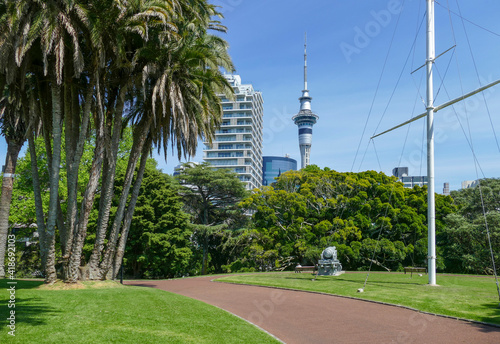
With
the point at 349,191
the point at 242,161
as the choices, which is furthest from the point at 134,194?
the point at 242,161

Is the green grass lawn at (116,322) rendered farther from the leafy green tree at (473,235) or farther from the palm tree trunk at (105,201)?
the leafy green tree at (473,235)

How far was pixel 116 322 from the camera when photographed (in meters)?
8.95

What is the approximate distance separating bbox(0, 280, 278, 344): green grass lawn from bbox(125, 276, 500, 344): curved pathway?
116 cm

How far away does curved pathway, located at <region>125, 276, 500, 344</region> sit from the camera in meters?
8.91

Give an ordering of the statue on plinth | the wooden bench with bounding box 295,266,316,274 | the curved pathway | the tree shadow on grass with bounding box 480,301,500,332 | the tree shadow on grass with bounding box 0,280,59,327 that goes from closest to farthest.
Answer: the tree shadow on grass with bounding box 0,280,59,327 < the curved pathway < the tree shadow on grass with bounding box 480,301,500,332 < the statue on plinth < the wooden bench with bounding box 295,266,316,274

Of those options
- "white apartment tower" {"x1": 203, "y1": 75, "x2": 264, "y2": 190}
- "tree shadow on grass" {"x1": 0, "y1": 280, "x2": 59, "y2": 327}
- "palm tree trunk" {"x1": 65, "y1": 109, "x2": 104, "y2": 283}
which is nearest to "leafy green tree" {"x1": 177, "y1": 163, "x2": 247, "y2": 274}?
"palm tree trunk" {"x1": 65, "y1": 109, "x2": 104, "y2": 283}

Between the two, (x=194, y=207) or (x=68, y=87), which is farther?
(x=194, y=207)

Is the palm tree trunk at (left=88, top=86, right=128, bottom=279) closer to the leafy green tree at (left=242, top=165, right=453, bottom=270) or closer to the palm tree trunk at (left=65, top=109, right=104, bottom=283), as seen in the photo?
the palm tree trunk at (left=65, top=109, right=104, bottom=283)

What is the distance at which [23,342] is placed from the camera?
673cm

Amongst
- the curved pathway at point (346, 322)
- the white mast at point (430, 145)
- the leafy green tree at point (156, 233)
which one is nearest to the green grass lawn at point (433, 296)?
the curved pathway at point (346, 322)

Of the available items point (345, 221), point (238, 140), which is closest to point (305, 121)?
point (238, 140)

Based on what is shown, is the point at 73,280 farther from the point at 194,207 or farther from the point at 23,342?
the point at 194,207

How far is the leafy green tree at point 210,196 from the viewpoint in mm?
45062

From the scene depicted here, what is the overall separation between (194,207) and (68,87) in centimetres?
3102
